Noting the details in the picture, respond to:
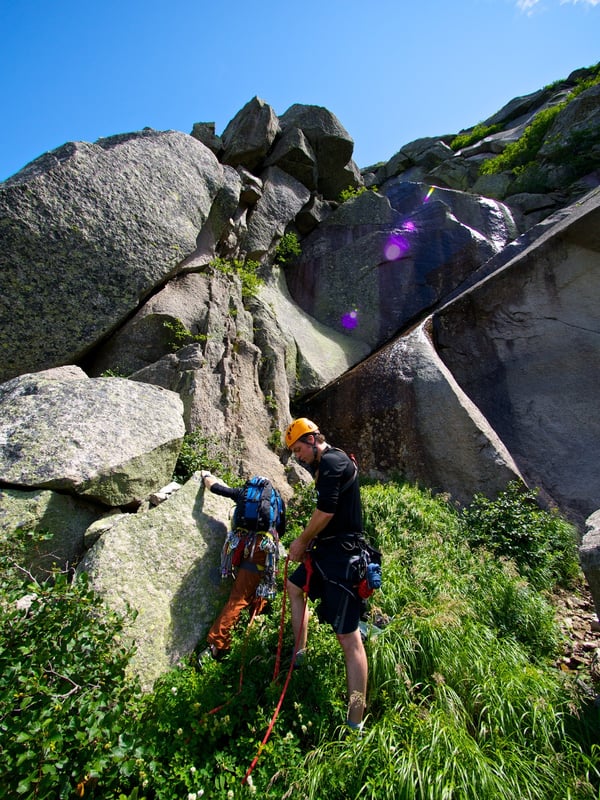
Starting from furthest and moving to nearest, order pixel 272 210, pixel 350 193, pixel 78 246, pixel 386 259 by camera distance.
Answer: pixel 350 193 < pixel 386 259 < pixel 272 210 < pixel 78 246

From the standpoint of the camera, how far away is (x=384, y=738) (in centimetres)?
331

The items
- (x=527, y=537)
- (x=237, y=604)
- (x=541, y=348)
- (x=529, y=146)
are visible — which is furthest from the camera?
(x=529, y=146)

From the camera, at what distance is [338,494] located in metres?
3.96

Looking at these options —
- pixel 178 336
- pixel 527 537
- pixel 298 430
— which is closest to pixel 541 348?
pixel 527 537

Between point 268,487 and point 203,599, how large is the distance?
149 centimetres

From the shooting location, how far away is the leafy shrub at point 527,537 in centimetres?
707

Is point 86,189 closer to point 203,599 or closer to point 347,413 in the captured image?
point 347,413

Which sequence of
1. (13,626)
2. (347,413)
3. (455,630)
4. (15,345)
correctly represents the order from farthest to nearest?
(347,413)
(15,345)
(455,630)
(13,626)

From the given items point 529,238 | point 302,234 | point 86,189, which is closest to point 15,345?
point 86,189

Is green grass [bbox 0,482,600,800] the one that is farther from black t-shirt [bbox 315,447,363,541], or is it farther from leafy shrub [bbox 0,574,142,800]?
black t-shirt [bbox 315,447,363,541]

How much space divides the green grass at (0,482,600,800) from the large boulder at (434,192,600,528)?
626cm

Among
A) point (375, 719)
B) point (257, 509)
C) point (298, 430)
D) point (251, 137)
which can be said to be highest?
point (251, 137)

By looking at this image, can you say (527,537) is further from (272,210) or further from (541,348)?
(272,210)

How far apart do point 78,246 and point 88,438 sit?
16.3ft
